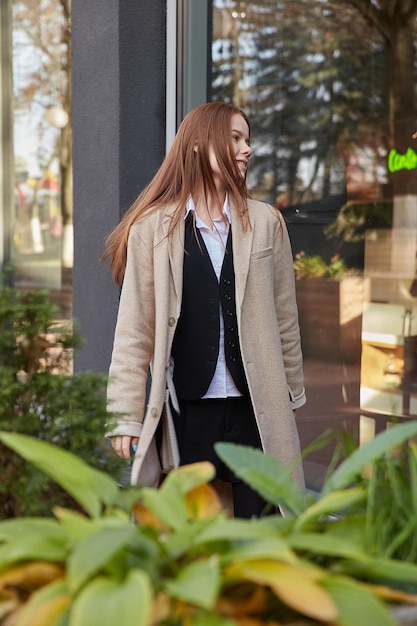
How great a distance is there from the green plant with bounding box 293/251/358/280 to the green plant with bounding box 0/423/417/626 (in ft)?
12.5

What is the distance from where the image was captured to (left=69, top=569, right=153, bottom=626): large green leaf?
4.76 feet

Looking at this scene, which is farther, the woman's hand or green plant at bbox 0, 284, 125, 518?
the woman's hand

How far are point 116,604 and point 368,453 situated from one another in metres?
0.62

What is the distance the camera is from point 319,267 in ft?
18.9

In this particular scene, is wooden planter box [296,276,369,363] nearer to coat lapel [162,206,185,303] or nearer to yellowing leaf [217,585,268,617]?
coat lapel [162,206,185,303]

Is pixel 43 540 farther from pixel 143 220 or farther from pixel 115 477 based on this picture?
pixel 143 220

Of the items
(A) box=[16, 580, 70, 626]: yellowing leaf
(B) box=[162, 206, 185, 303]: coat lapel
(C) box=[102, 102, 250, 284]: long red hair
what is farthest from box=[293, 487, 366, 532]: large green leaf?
(C) box=[102, 102, 250, 284]: long red hair

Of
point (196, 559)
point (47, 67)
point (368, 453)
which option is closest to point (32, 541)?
point (196, 559)

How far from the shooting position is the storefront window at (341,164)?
563 centimetres

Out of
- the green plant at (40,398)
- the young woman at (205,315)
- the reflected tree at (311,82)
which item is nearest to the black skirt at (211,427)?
the young woman at (205,315)

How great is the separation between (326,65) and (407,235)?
1096mm

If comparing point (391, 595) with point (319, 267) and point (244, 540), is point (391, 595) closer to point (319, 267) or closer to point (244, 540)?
point (244, 540)

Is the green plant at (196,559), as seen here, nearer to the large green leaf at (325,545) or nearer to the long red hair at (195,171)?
the large green leaf at (325,545)

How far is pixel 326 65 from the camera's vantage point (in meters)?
5.79
